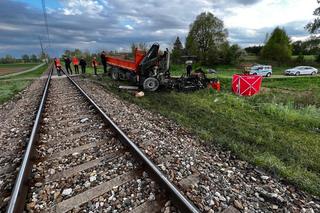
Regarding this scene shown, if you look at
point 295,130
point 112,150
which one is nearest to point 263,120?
point 295,130

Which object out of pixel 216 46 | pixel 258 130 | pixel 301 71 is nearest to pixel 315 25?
pixel 301 71

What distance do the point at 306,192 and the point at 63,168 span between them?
12.6 ft

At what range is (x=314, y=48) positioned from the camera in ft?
118

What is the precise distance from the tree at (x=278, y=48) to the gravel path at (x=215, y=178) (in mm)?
56654

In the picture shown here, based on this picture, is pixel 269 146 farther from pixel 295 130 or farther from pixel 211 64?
pixel 211 64

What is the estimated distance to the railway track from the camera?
2736 millimetres

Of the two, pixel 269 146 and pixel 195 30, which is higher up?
pixel 195 30

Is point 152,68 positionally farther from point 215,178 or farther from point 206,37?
point 206,37

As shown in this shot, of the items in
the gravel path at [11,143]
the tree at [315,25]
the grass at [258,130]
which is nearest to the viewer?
the gravel path at [11,143]

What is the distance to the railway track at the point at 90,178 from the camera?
8.98 ft

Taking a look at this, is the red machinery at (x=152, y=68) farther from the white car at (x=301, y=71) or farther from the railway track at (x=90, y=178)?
the white car at (x=301, y=71)

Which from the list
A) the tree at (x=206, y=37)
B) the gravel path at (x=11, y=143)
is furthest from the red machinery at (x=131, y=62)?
the tree at (x=206, y=37)

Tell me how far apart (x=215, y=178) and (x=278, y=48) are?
58508 mm

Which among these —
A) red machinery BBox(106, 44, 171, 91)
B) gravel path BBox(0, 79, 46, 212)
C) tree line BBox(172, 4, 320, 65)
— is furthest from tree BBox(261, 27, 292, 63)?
gravel path BBox(0, 79, 46, 212)
